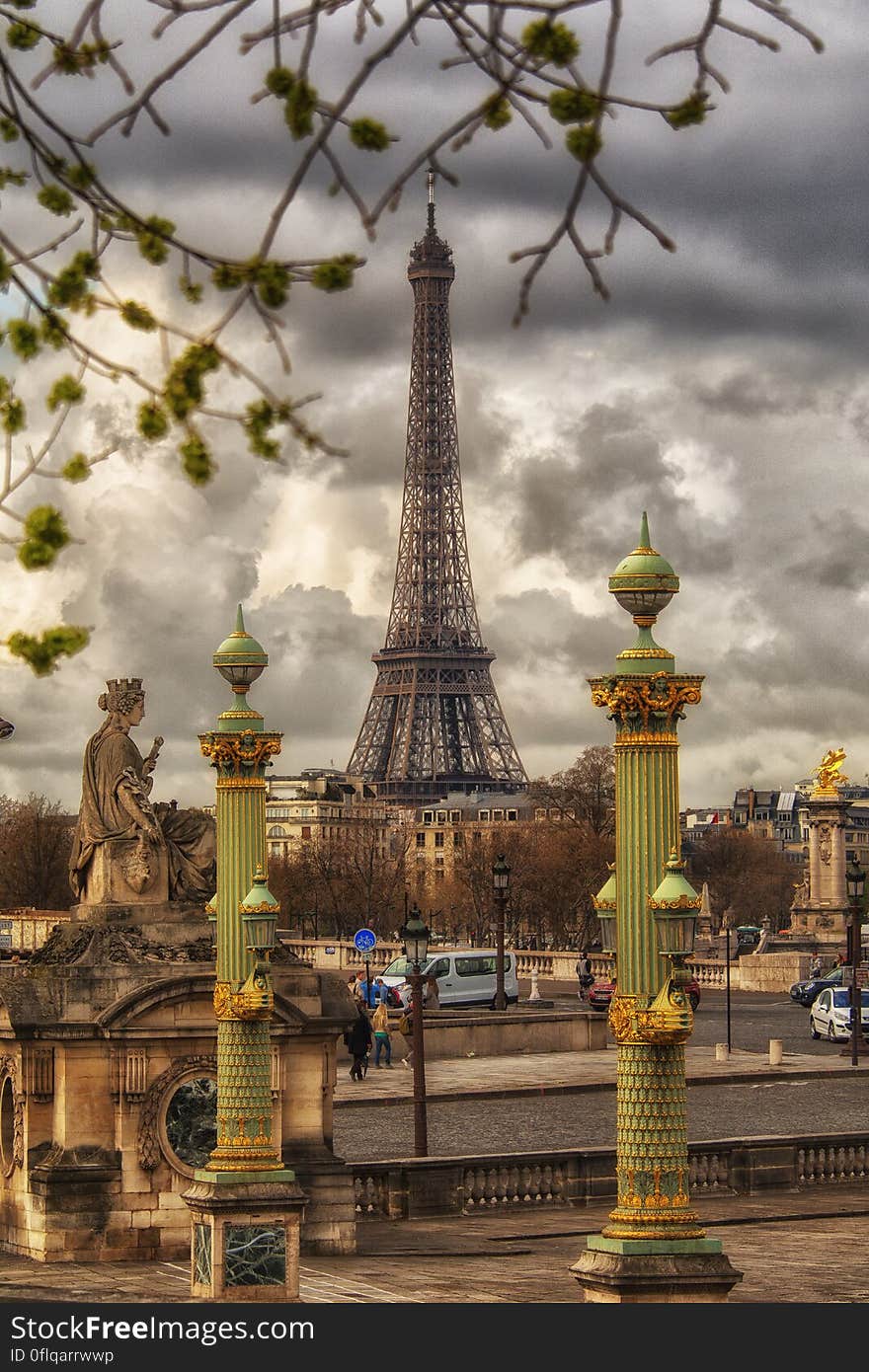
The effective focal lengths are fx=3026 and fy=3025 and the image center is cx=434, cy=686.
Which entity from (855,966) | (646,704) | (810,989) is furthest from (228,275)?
(810,989)

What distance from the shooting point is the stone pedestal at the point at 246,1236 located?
2138 cm

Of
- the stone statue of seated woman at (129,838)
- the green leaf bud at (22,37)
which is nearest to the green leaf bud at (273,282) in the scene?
the green leaf bud at (22,37)

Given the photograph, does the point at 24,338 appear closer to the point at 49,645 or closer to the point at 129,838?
the point at 49,645

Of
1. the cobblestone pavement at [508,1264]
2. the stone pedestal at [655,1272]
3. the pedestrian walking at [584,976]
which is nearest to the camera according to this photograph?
the stone pedestal at [655,1272]

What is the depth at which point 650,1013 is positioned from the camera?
54.4ft

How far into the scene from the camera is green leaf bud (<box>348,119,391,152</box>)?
893 cm

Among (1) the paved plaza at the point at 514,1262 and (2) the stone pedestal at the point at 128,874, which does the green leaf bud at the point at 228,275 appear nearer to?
(1) the paved plaza at the point at 514,1262

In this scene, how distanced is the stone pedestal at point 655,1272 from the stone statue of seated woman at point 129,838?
32.3ft

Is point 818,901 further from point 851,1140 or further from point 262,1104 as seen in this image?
point 262,1104

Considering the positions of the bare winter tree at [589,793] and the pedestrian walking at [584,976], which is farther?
the bare winter tree at [589,793]

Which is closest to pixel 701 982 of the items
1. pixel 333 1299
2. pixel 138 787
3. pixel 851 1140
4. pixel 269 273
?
pixel 851 1140

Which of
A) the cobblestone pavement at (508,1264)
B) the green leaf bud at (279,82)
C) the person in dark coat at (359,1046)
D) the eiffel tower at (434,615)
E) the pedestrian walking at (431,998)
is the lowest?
the cobblestone pavement at (508,1264)

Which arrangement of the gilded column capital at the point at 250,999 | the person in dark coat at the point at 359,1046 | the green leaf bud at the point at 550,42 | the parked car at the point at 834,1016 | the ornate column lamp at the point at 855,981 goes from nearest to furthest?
the green leaf bud at the point at 550,42
the gilded column capital at the point at 250,999
the person in dark coat at the point at 359,1046
the ornate column lamp at the point at 855,981
the parked car at the point at 834,1016

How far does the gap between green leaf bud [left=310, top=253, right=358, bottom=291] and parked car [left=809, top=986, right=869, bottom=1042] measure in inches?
1679
